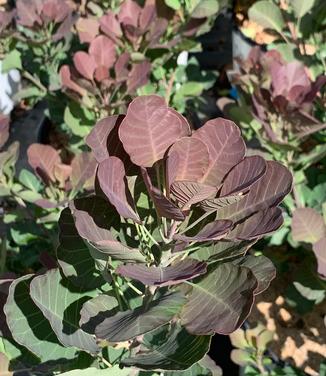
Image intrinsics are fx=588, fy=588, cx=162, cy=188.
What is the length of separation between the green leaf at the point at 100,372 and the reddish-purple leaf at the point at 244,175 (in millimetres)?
306

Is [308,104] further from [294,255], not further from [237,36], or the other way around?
[237,36]

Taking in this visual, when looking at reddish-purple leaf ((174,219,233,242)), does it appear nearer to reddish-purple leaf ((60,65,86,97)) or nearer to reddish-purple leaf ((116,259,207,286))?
reddish-purple leaf ((116,259,207,286))

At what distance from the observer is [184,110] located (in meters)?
2.12

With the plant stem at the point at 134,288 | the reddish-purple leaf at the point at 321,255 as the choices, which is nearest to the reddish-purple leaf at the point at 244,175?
the plant stem at the point at 134,288

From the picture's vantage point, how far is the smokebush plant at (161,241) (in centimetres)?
67

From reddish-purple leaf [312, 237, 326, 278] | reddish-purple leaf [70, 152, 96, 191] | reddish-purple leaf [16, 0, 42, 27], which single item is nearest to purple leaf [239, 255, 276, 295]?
reddish-purple leaf [312, 237, 326, 278]

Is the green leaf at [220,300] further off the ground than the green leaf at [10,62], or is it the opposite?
the green leaf at [220,300]

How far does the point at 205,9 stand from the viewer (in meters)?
1.68

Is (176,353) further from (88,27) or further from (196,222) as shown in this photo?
(88,27)

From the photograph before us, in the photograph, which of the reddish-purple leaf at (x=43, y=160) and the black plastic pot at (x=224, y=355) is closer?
the reddish-purple leaf at (x=43, y=160)

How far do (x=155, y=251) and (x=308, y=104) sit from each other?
2.21 feet

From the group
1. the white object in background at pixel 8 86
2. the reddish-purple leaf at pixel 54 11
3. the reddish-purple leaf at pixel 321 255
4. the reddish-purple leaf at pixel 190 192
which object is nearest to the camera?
the reddish-purple leaf at pixel 190 192

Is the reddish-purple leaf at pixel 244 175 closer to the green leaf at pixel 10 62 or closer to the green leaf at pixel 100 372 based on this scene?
the green leaf at pixel 100 372

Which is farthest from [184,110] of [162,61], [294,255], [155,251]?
[155,251]
